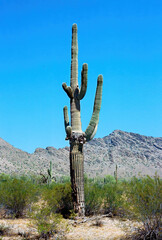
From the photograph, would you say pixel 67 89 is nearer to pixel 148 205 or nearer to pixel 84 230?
pixel 84 230

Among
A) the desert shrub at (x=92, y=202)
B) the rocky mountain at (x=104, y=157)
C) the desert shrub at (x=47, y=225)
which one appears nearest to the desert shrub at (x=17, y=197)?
the desert shrub at (x=92, y=202)

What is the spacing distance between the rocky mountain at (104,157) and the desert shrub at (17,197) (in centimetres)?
4357

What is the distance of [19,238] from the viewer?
29.1 ft

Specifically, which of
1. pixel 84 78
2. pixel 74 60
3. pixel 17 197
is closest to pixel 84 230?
pixel 17 197

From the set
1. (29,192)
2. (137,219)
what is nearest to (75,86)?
(29,192)

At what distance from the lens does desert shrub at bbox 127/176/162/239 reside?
7930 mm

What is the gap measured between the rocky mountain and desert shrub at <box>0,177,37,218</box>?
4357 cm

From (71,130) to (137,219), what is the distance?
5.04 metres

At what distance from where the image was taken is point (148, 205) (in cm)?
812

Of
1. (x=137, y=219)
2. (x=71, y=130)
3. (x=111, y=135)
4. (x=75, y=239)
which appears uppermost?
(x=111, y=135)

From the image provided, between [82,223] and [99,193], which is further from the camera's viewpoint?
[99,193]

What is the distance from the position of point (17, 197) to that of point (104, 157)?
7003cm

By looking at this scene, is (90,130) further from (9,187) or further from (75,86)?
(9,187)

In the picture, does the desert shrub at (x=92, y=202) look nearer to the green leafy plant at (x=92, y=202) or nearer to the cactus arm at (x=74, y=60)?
the green leafy plant at (x=92, y=202)
